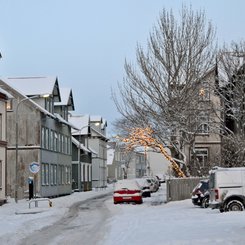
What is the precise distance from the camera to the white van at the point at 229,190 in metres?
23.8

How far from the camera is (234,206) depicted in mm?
23891

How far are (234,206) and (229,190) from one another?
71cm

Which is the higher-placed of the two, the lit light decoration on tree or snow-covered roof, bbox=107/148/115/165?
snow-covered roof, bbox=107/148/115/165

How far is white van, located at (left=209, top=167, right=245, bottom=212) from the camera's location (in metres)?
23.8

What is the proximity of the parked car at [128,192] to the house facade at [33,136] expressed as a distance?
9.77 meters

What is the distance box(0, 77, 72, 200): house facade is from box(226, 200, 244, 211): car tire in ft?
74.9

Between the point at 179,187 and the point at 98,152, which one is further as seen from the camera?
the point at 98,152

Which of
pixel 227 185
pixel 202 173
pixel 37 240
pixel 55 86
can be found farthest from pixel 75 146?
pixel 37 240

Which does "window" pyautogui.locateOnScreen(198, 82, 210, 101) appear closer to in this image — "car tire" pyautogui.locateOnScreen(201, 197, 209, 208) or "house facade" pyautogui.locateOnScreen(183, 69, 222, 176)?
"house facade" pyautogui.locateOnScreen(183, 69, 222, 176)

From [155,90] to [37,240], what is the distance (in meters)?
19.1

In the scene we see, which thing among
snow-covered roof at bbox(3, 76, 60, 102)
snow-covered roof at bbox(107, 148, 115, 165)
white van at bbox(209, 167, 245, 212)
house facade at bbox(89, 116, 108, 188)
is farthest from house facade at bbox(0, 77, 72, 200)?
snow-covered roof at bbox(107, 148, 115, 165)

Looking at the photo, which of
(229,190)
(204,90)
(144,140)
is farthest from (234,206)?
(144,140)

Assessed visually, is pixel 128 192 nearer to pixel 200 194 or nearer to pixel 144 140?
pixel 144 140

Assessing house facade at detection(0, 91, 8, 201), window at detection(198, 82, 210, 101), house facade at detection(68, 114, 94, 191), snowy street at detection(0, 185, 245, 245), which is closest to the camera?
snowy street at detection(0, 185, 245, 245)
